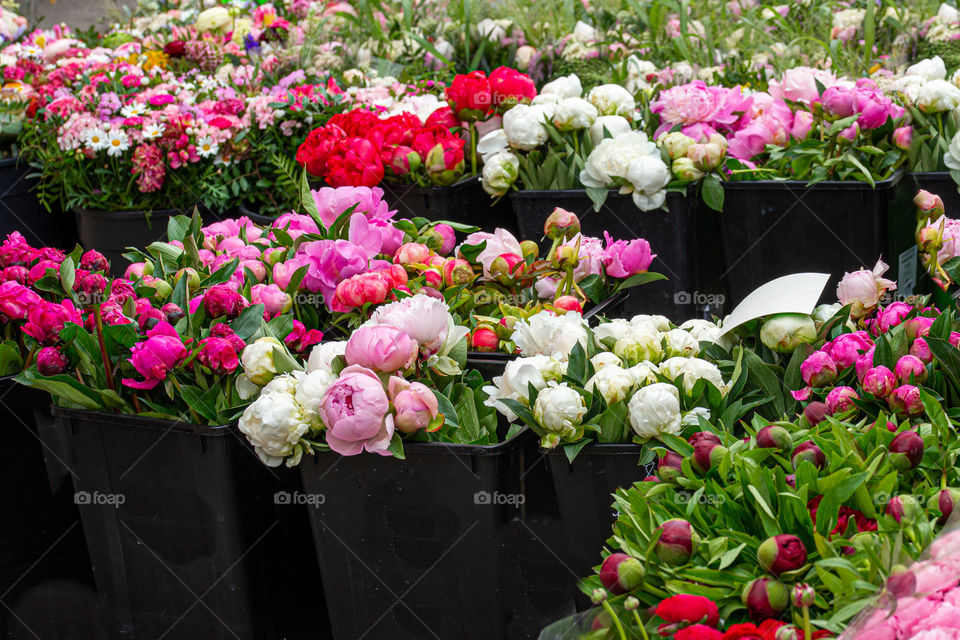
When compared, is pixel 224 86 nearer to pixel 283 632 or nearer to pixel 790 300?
pixel 283 632

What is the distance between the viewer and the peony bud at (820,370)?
112cm

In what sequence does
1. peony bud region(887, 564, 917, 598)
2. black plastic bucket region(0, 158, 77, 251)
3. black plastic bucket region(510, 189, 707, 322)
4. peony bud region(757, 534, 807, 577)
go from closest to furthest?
1. peony bud region(887, 564, 917, 598)
2. peony bud region(757, 534, 807, 577)
3. black plastic bucket region(510, 189, 707, 322)
4. black plastic bucket region(0, 158, 77, 251)

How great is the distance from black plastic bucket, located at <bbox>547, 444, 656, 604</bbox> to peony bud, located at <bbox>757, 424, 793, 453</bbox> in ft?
0.73

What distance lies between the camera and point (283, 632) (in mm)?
1477

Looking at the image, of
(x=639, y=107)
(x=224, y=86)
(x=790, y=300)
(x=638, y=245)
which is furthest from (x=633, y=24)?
(x=790, y=300)

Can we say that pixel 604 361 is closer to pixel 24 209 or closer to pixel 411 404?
pixel 411 404

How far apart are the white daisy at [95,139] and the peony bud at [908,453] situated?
228 cm

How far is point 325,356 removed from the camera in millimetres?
1245

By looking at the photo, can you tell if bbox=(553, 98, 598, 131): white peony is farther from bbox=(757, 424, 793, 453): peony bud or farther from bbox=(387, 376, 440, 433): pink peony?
bbox=(757, 424, 793, 453): peony bud

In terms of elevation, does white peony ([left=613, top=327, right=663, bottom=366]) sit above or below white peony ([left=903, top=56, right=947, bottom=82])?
below

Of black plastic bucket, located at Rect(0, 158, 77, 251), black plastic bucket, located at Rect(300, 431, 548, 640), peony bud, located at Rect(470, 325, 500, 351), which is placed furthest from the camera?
black plastic bucket, located at Rect(0, 158, 77, 251)

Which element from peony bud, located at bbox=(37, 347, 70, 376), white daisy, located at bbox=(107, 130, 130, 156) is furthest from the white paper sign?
white daisy, located at bbox=(107, 130, 130, 156)

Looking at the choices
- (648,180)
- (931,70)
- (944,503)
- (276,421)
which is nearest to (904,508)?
(944,503)

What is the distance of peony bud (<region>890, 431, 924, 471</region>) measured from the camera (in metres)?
0.89
